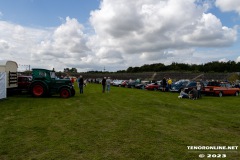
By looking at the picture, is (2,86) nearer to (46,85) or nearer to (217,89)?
(46,85)

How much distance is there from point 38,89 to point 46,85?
68 centimetres

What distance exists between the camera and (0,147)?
20.1 feet

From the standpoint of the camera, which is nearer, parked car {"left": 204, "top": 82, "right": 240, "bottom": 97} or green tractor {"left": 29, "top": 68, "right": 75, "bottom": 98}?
green tractor {"left": 29, "top": 68, "right": 75, "bottom": 98}

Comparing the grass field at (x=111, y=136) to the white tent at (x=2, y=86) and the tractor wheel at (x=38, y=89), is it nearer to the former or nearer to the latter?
the white tent at (x=2, y=86)

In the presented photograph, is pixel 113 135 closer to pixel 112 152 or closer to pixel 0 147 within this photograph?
pixel 112 152

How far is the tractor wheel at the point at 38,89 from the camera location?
18.4m

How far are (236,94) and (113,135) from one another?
73.8 ft

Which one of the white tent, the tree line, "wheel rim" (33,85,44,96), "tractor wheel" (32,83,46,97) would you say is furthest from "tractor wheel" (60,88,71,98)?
the tree line

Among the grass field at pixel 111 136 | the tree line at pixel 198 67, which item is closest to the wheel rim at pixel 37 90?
the grass field at pixel 111 136

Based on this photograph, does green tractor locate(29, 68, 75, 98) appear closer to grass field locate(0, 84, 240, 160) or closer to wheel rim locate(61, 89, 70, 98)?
wheel rim locate(61, 89, 70, 98)

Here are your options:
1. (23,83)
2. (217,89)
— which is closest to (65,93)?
(23,83)

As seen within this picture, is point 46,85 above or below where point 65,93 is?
above

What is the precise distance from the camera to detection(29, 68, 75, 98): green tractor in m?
18.5

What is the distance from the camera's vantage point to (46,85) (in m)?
18.5
